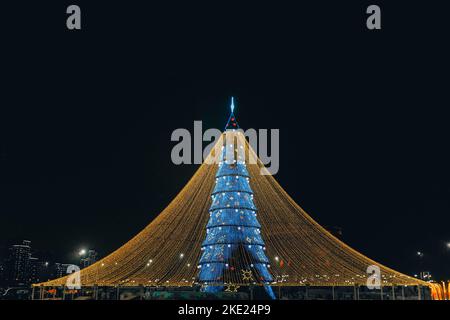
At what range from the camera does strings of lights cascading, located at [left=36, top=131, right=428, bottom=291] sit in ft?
126

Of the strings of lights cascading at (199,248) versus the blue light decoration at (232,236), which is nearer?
the strings of lights cascading at (199,248)

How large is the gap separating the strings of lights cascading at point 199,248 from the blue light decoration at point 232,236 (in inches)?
24.9

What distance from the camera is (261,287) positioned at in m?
42.0

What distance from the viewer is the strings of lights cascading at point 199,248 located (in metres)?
38.3

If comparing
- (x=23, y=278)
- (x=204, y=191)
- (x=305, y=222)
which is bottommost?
(x=23, y=278)

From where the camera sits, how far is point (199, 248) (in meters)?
45.9

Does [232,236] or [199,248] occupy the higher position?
[232,236]

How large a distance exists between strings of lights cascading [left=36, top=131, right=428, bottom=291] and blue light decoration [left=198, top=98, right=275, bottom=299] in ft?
2.08

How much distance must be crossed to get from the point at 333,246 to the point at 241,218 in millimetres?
9598

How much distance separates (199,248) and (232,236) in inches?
186

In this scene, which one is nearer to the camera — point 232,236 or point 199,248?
point 232,236
